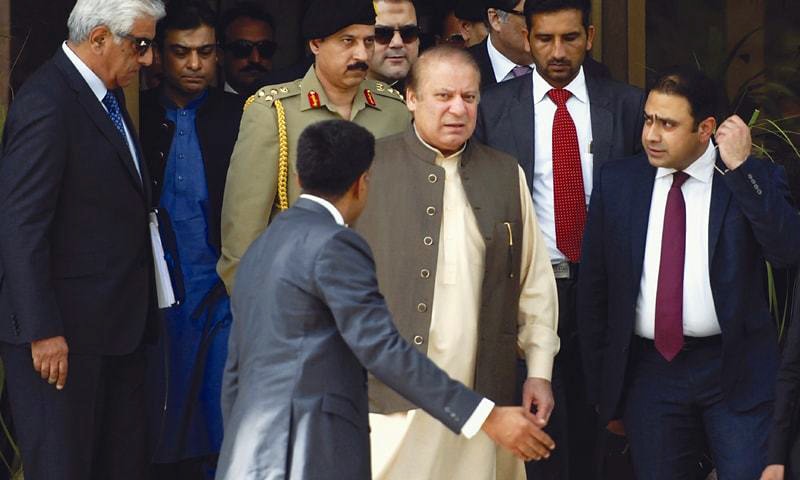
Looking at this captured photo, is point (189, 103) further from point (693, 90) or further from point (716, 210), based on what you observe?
point (716, 210)

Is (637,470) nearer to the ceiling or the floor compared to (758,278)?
nearer to the floor

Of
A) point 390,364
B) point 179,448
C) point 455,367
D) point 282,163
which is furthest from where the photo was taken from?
point 179,448

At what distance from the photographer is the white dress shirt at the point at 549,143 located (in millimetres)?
5922

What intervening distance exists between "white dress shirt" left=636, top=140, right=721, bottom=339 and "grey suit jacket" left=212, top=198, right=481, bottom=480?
136 centimetres

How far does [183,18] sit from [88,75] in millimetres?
847

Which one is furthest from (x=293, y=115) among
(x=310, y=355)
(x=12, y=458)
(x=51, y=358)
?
(x=310, y=355)

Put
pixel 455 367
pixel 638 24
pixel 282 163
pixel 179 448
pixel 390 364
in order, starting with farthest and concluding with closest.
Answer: pixel 638 24, pixel 179 448, pixel 282 163, pixel 455 367, pixel 390 364

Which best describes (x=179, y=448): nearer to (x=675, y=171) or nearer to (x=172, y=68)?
(x=172, y=68)

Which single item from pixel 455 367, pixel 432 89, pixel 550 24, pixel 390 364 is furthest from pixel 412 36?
pixel 390 364

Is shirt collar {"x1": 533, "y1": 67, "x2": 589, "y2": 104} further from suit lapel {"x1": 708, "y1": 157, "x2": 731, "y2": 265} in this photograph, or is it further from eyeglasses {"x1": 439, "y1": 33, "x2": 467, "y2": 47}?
eyeglasses {"x1": 439, "y1": 33, "x2": 467, "y2": 47}

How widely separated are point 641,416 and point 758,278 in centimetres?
57

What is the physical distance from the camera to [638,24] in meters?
7.51

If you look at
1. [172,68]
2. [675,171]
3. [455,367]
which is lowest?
[455,367]

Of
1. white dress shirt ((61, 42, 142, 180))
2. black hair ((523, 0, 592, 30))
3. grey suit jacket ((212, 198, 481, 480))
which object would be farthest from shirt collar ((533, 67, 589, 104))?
grey suit jacket ((212, 198, 481, 480))
